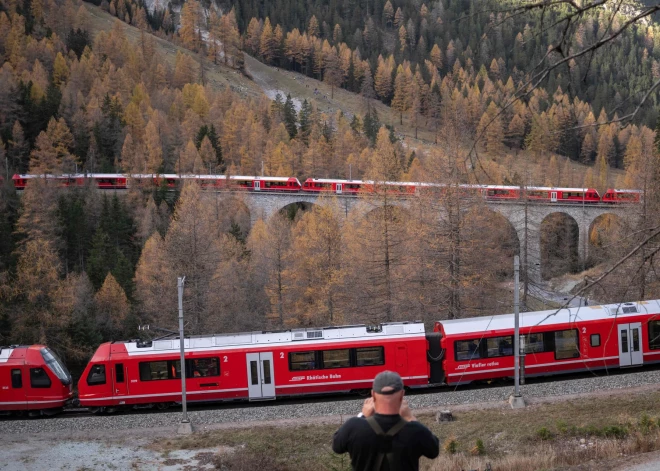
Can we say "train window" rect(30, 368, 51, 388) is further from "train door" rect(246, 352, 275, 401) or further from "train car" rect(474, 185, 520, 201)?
"train car" rect(474, 185, 520, 201)

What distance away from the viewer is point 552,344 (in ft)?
Result: 69.7

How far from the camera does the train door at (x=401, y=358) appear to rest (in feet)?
69.3

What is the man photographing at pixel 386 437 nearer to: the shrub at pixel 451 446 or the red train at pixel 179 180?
the shrub at pixel 451 446

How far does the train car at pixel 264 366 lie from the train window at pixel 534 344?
9.43ft

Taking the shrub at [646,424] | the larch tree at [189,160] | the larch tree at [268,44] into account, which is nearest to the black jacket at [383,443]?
the shrub at [646,424]

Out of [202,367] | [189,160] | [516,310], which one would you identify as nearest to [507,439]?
[516,310]

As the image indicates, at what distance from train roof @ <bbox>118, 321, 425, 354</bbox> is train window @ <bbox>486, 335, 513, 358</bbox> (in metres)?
2.20

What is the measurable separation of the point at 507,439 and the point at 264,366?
9208 mm

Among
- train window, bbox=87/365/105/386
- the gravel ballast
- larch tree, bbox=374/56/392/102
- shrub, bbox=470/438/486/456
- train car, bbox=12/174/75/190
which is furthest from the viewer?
larch tree, bbox=374/56/392/102

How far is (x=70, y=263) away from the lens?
62188mm

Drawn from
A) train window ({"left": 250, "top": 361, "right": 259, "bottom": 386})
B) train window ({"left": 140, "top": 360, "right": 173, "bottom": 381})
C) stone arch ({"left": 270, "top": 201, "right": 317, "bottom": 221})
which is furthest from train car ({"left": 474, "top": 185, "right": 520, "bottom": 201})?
train window ({"left": 140, "top": 360, "right": 173, "bottom": 381})

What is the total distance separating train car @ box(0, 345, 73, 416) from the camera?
21953 mm

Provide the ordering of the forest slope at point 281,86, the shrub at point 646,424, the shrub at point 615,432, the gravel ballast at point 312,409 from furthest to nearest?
the forest slope at point 281,86 → the gravel ballast at point 312,409 → the shrub at point 615,432 → the shrub at point 646,424

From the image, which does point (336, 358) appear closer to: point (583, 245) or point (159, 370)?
point (159, 370)
